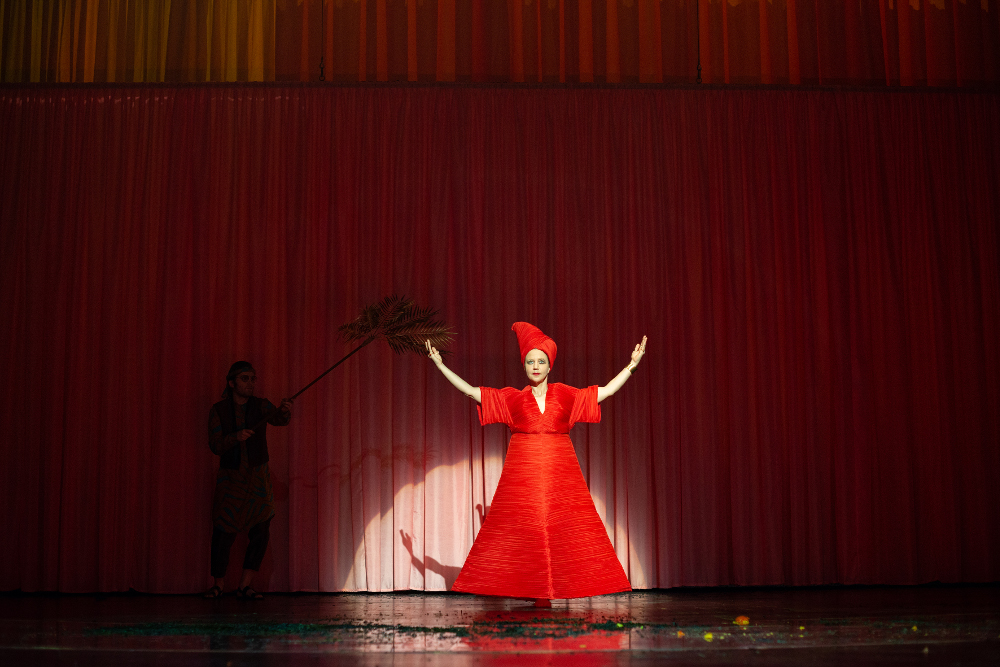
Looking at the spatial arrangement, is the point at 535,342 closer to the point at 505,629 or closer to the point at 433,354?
the point at 433,354

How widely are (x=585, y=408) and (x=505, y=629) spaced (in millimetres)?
1216

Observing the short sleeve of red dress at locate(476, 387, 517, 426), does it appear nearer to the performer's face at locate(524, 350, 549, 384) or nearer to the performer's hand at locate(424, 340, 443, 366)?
the performer's face at locate(524, 350, 549, 384)

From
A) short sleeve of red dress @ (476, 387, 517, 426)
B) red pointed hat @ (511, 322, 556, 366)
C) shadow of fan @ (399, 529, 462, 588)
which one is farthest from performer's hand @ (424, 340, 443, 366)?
shadow of fan @ (399, 529, 462, 588)

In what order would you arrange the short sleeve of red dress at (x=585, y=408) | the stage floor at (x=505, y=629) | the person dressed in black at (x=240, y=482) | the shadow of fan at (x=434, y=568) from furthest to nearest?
the shadow of fan at (x=434, y=568) → the person dressed in black at (x=240, y=482) → the short sleeve of red dress at (x=585, y=408) → the stage floor at (x=505, y=629)

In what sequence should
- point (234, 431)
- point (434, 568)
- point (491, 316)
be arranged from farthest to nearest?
point (491, 316) < point (434, 568) < point (234, 431)

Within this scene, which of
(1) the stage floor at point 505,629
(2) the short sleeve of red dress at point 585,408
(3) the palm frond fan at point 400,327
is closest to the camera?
(1) the stage floor at point 505,629

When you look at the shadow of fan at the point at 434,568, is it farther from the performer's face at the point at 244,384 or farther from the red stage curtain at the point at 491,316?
the performer's face at the point at 244,384

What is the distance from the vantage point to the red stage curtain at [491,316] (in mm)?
5023

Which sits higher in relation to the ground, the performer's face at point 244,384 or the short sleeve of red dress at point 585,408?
the performer's face at point 244,384

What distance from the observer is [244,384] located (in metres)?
4.64

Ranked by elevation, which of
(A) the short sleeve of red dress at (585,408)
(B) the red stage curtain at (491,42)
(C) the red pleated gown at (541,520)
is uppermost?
(B) the red stage curtain at (491,42)

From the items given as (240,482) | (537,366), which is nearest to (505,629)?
(537,366)

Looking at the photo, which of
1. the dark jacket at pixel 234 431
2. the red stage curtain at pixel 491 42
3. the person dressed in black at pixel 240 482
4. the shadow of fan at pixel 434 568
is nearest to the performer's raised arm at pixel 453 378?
the person dressed in black at pixel 240 482

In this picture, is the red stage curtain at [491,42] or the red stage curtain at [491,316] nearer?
the red stage curtain at [491,316]
